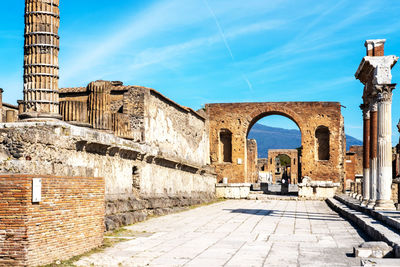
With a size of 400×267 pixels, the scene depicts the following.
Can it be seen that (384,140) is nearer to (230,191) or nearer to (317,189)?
(317,189)

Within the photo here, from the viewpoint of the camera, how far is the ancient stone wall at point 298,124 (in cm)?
2578

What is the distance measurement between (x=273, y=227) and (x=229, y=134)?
56.7 ft

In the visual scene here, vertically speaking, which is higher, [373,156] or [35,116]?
[35,116]

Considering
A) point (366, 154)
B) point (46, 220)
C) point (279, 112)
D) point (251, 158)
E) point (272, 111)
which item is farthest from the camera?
point (251, 158)

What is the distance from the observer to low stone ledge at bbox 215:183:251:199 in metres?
24.9

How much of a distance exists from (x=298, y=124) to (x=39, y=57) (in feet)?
59.7

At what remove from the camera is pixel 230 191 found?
982 inches

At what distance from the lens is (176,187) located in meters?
17.1

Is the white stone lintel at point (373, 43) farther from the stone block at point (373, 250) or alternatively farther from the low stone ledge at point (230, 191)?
the low stone ledge at point (230, 191)

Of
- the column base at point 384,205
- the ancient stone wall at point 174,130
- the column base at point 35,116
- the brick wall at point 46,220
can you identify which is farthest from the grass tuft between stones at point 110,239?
the column base at point 384,205

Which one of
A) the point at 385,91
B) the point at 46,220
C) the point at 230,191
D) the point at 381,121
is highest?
the point at 385,91

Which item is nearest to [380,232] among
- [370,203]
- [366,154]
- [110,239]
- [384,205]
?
[110,239]

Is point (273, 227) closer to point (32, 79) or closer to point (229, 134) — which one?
point (32, 79)

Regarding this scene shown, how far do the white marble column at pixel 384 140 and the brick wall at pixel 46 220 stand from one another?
8.02 m
